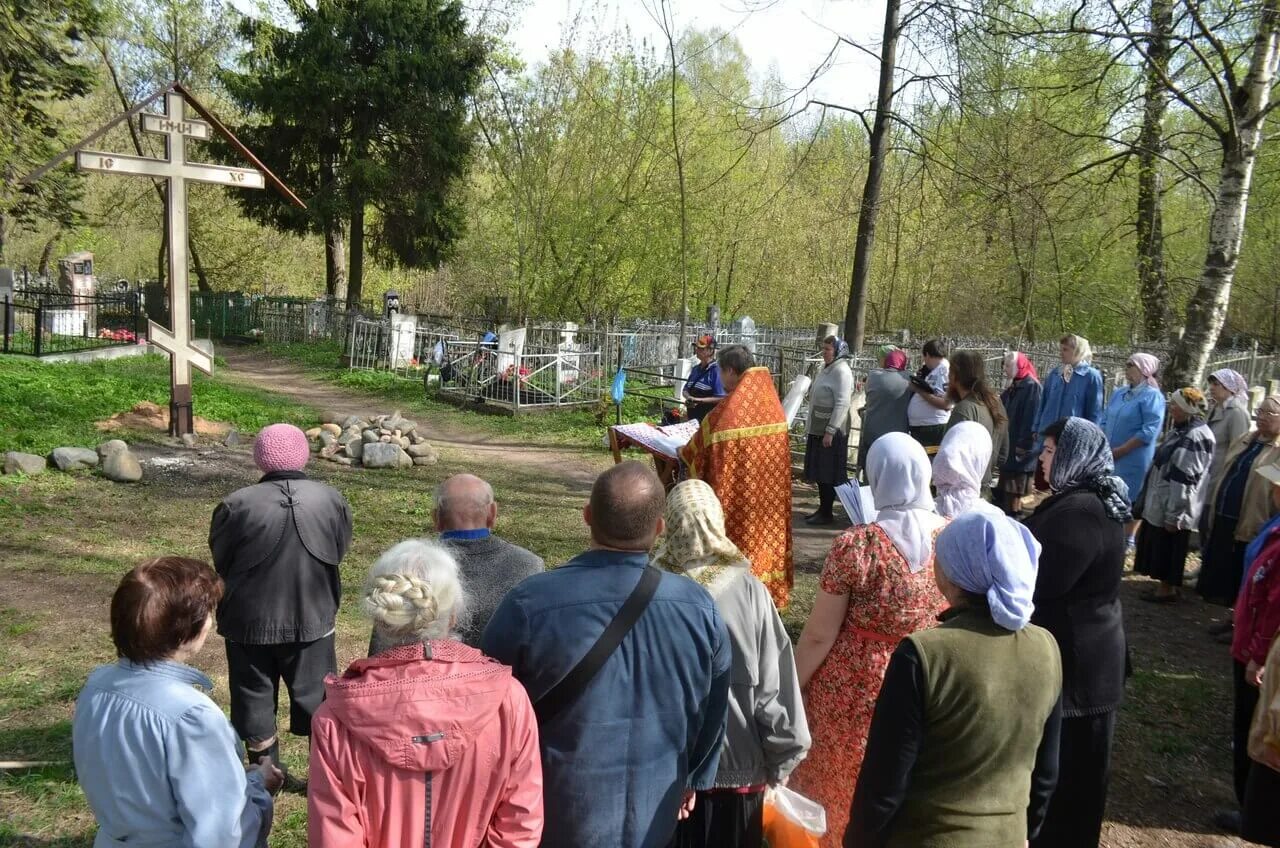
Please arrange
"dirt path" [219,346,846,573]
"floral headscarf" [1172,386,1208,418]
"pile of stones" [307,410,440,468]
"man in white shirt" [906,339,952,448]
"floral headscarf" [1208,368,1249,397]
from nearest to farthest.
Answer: "floral headscarf" [1172,386,1208,418]
"floral headscarf" [1208,368,1249,397]
"man in white shirt" [906,339,952,448]
"dirt path" [219,346,846,573]
"pile of stones" [307,410,440,468]

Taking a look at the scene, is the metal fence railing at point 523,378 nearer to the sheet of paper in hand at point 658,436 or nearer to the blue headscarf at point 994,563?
the sheet of paper in hand at point 658,436

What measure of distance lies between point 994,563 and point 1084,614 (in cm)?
114

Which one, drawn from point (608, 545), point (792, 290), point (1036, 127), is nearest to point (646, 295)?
point (792, 290)

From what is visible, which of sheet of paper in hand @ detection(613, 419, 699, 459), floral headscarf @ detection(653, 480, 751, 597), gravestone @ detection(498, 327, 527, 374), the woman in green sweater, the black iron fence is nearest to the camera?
the woman in green sweater

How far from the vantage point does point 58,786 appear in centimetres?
365

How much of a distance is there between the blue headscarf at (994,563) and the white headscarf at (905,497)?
23.3 inches

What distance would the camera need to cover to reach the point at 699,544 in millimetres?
2676

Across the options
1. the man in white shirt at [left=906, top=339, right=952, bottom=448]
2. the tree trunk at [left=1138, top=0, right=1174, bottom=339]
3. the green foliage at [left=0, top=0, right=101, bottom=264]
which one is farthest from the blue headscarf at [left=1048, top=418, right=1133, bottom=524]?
the green foliage at [left=0, top=0, right=101, bottom=264]

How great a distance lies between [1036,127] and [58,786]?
1073cm

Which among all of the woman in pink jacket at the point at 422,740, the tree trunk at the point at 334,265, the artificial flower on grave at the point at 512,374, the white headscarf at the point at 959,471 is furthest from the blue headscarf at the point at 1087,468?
the tree trunk at the point at 334,265

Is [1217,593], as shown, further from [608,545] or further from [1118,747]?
[608,545]

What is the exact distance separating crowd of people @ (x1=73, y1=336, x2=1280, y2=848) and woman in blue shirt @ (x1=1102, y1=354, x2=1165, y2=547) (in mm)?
3442

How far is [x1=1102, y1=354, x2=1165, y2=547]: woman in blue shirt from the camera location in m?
6.95

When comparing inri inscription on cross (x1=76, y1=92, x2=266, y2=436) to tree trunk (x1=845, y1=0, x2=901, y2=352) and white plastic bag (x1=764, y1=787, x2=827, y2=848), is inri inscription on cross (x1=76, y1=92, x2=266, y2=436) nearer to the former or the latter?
tree trunk (x1=845, y1=0, x2=901, y2=352)
